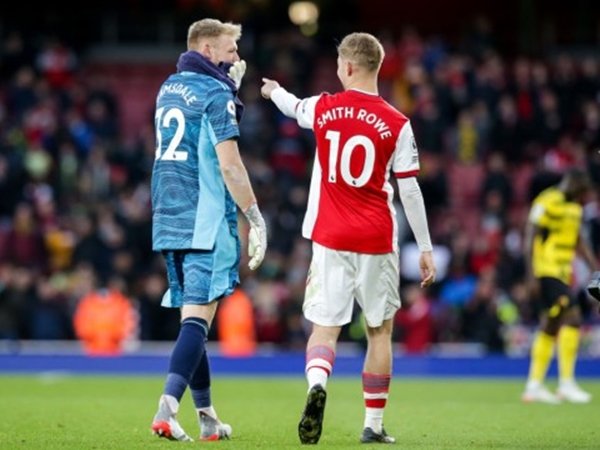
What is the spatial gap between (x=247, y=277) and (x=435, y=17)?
1100 cm

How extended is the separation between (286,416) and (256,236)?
157 inches

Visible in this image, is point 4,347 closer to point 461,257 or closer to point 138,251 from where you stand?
point 138,251

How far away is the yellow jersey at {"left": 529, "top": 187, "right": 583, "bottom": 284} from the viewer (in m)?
16.0

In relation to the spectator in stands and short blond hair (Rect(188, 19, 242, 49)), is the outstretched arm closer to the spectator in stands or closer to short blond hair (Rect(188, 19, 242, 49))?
short blond hair (Rect(188, 19, 242, 49))

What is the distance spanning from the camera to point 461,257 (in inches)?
982

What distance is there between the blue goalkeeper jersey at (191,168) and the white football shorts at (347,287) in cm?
67

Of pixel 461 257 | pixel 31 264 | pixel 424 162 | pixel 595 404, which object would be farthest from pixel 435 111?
pixel 595 404

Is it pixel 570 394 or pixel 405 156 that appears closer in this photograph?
pixel 405 156

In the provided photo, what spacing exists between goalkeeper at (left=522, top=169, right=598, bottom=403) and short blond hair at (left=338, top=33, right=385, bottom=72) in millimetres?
6338

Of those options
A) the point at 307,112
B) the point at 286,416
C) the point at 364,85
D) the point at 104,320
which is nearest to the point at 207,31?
the point at 307,112

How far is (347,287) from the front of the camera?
1002cm

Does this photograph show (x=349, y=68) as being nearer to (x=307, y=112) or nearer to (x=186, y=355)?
(x=307, y=112)

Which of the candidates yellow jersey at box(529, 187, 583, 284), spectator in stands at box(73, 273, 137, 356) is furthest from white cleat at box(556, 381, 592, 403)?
spectator in stands at box(73, 273, 137, 356)

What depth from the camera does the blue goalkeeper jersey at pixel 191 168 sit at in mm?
9984
